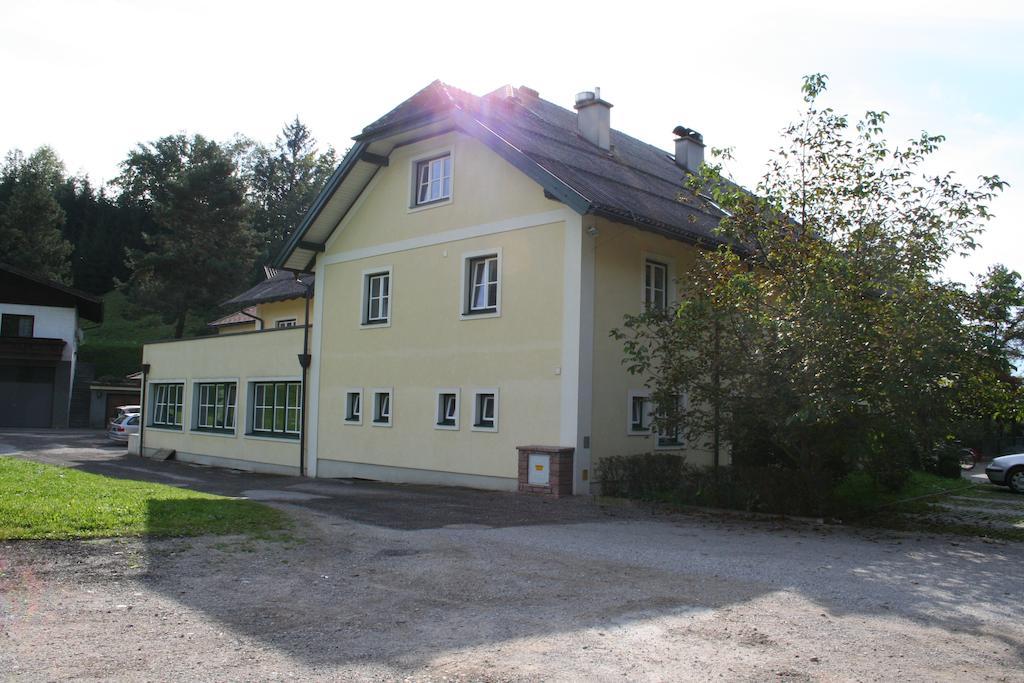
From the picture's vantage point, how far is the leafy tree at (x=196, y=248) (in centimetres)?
5488

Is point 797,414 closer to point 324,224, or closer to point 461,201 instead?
point 461,201

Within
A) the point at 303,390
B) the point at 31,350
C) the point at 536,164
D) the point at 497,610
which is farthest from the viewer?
the point at 31,350

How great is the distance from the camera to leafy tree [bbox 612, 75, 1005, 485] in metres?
11.1

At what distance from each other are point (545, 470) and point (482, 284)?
4348mm

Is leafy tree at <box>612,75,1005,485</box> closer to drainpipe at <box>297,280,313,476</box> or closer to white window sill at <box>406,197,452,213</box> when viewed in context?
white window sill at <box>406,197,452,213</box>

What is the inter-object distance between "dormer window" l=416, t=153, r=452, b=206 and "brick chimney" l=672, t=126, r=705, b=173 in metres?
10.7

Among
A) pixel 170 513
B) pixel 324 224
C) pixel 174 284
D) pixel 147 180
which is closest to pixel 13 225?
pixel 147 180

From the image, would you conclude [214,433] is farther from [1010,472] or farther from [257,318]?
[1010,472]

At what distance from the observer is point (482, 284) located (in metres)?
17.5

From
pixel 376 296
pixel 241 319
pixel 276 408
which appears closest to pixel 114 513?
pixel 376 296

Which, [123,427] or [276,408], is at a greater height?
[276,408]

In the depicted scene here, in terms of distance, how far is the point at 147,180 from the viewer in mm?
72875

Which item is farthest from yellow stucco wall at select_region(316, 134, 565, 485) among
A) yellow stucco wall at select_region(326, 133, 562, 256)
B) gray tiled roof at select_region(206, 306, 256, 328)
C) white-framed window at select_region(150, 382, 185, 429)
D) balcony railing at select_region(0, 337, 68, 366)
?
balcony railing at select_region(0, 337, 68, 366)

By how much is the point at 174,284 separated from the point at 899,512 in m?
50.5
